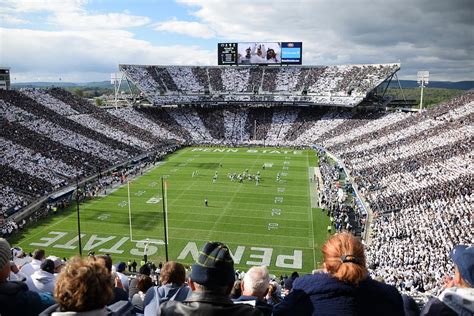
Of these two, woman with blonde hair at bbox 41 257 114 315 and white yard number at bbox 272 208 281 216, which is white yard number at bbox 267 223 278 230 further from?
woman with blonde hair at bbox 41 257 114 315

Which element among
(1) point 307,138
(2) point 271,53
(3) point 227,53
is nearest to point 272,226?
(1) point 307,138

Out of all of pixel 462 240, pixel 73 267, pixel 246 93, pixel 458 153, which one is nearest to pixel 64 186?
pixel 462 240

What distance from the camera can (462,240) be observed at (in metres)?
18.9

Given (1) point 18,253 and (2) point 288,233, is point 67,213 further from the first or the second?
(1) point 18,253

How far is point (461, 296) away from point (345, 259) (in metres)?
1.02

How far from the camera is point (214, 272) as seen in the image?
3.01 meters

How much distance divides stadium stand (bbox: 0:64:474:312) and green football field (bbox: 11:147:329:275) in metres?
2.39

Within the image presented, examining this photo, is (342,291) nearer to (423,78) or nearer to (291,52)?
(423,78)

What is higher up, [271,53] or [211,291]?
[271,53]

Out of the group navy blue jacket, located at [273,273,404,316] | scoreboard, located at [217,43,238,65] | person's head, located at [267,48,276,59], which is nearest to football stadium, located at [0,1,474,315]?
navy blue jacket, located at [273,273,404,316]

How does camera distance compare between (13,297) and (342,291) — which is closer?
(342,291)

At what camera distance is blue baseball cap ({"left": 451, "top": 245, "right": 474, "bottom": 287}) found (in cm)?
322

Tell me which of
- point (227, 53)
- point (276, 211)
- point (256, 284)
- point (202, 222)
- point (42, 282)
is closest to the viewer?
point (256, 284)

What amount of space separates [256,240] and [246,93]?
2054 inches
